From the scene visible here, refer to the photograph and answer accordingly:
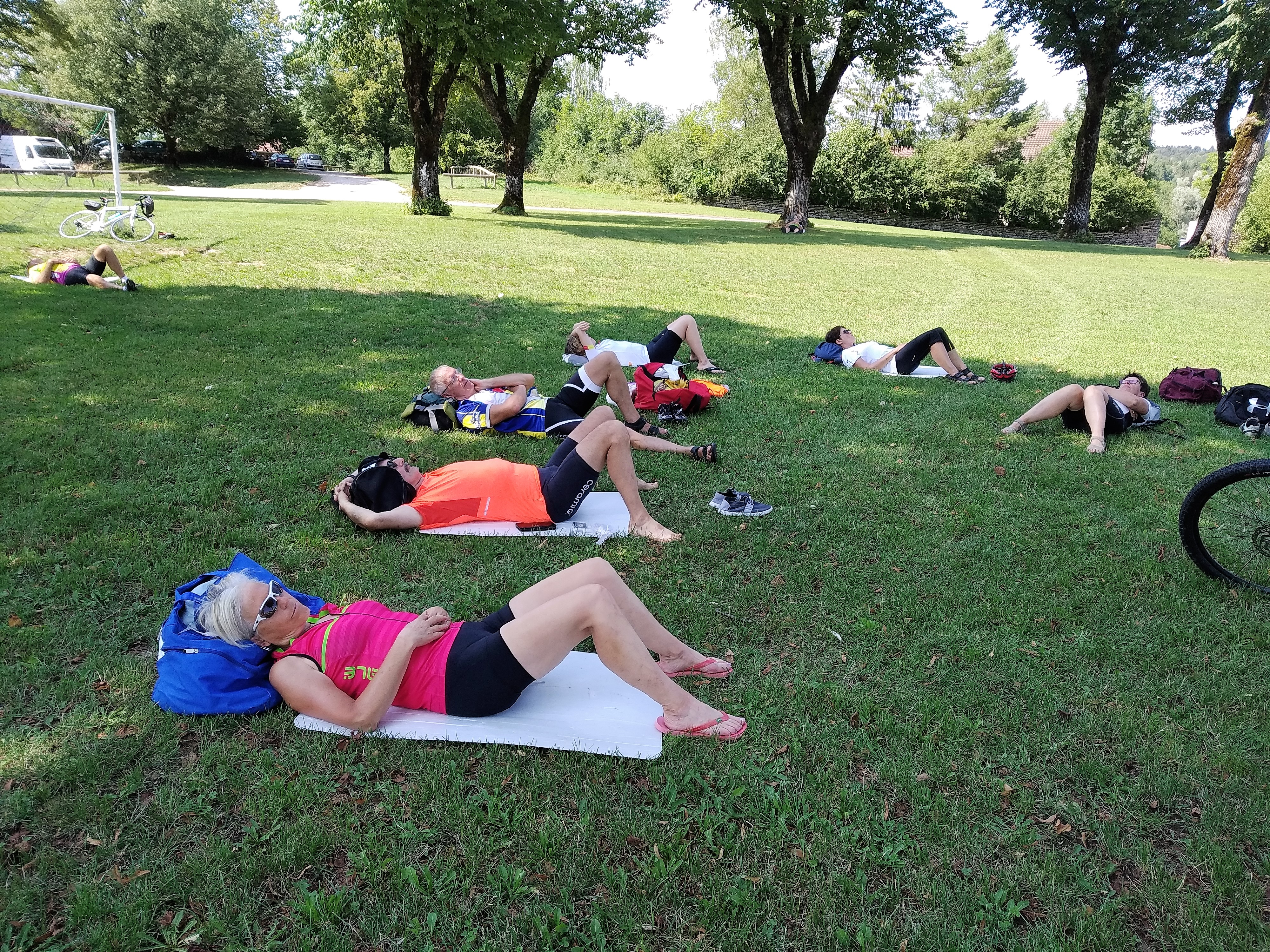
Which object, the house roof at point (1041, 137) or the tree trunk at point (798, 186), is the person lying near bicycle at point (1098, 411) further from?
the house roof at point (1041, 137)

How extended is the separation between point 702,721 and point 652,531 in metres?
1.84

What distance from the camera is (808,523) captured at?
16.3 feet

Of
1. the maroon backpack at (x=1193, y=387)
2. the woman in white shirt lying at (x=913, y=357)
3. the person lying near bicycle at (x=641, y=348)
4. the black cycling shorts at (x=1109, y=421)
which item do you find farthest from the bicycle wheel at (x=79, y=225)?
the maroon backpack at (x=1193, y=387)

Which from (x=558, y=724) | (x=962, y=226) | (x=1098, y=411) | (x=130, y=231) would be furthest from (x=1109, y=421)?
(x=962, y=226)

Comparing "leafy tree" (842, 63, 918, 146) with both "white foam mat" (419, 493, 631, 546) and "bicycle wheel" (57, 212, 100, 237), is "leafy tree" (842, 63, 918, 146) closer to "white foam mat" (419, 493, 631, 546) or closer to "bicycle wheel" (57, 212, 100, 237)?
"bicycle wheel" (57, 212, 100, 237)

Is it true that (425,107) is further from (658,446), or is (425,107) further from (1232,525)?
(1232,525)

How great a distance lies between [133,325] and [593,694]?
8403 mm

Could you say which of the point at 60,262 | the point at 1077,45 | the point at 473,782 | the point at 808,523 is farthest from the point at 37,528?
the point at 1077,45

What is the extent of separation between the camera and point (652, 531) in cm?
478

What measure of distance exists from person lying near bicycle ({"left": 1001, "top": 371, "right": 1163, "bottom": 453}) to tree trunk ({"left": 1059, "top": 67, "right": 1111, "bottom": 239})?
2913 cm

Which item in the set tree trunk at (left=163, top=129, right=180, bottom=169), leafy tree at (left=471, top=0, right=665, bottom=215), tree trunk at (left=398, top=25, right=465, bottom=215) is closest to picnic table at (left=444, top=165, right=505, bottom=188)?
tree trunk at (left=163, top=129, right=180, bottom=169)

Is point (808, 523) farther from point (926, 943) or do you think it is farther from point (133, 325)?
point (133, 325)

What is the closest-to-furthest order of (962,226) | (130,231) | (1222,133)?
1. (130,231)
2. (1222,133)
3. (962,226)

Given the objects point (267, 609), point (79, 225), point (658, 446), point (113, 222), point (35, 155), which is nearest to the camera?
point (267, 609)
